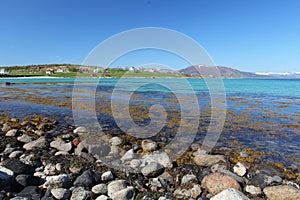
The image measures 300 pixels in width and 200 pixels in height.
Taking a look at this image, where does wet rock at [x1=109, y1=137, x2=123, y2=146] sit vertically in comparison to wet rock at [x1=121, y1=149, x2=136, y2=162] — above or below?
above

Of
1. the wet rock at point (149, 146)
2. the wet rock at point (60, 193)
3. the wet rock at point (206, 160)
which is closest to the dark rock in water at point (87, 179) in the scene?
the wet rock at point (60, 193)

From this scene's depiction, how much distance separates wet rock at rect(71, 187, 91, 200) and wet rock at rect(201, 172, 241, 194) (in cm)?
236

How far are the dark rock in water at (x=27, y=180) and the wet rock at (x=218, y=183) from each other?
3452mm

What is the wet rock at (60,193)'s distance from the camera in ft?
12.1

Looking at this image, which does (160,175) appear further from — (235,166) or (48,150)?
(48,150)

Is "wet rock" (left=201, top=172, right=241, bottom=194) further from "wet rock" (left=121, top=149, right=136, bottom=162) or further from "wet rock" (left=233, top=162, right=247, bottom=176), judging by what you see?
"wet rock" (left=121, top=149, right=136, bottom=162)

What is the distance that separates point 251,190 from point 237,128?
18.3 ft

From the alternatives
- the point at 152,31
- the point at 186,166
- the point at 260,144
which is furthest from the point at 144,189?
the point at 152,31

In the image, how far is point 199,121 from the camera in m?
10.6

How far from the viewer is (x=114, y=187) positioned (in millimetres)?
3982

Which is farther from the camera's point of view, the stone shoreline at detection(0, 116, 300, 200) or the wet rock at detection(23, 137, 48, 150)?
the wet rock at detection(23, 137, 48, 150)

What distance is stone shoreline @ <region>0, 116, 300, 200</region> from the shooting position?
3.83 metres

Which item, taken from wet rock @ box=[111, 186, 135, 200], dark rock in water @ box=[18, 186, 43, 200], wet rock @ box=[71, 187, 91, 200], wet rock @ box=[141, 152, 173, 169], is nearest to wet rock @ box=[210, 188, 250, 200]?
wet rock @ box=[111, 186, 135, 200]

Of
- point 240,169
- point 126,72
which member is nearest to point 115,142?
point 240,169
